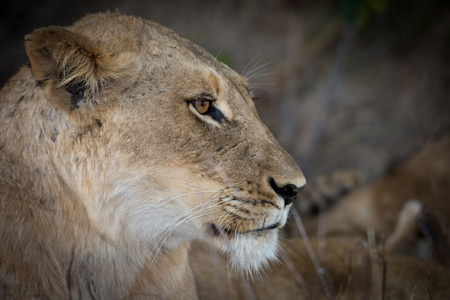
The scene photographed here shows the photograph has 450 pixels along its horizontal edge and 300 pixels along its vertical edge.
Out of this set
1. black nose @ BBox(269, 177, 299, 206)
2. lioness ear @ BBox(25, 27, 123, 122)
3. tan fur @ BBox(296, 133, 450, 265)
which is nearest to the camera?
lioness ear @ BBox(25, 27, 123, 122)

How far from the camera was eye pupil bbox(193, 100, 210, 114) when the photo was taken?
192 centimetres

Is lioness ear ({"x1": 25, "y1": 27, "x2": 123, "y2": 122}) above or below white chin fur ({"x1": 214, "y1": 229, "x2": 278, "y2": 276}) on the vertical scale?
above

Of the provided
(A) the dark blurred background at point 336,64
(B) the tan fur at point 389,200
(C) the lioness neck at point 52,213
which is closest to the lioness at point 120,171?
(C) the lioness neck at point 52,213

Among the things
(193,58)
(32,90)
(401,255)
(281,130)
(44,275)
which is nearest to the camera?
(44,275)

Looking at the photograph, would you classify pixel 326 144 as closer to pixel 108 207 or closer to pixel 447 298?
pixel 447 298

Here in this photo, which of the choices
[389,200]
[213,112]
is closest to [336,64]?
[389,200]

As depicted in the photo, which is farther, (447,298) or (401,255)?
(401,255)

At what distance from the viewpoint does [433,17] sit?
5.61 metres

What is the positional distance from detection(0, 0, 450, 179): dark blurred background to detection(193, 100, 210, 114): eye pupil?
3.34 meters

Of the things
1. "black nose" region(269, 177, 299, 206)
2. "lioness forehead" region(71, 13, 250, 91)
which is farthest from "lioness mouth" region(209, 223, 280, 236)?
"lioness forehead" region(71, 13, 250, 91)

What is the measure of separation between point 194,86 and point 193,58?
15cm

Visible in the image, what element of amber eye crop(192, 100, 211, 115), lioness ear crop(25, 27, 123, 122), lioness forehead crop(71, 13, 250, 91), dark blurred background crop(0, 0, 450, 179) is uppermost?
dark blurred background crop(0, 0, 450, 179)

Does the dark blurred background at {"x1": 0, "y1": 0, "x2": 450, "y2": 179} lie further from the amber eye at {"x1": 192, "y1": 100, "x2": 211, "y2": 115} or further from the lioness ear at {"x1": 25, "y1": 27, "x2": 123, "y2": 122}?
the lioness ear at {"x1": 25, "y1": 27, "x2": 123, "y2": 122}

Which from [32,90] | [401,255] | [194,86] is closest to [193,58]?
[194,86]
